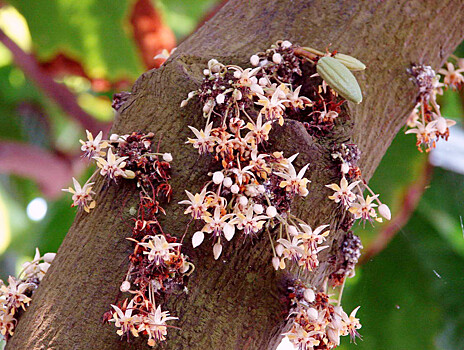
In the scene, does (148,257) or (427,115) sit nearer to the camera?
(148,257)

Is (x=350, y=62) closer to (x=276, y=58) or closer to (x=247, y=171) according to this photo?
(x=276, y=58)

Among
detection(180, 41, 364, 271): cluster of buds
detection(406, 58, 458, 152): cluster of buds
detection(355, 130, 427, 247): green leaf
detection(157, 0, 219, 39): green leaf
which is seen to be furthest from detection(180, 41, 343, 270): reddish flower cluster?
detection(157, 0, 219, 39): green leaf

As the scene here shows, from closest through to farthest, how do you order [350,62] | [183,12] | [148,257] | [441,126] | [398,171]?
[148,257] → [350,62] → [441,126] → [398,171] → [183,12]

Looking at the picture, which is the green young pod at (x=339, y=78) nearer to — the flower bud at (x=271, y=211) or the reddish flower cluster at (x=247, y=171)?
the reddish flower cluster at (x=247, y=171)

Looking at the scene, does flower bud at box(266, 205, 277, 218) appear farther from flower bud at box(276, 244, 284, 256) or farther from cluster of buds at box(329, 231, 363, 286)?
cluster of buds at box(329, 231, 363, 286)

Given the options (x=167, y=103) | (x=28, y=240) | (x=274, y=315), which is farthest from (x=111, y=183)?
(x=28, y=240)

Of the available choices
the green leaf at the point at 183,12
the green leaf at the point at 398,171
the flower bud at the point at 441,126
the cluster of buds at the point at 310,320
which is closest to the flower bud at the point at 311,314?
the cluster of buds at the point at 310,320

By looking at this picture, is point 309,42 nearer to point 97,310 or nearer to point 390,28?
point 390,28

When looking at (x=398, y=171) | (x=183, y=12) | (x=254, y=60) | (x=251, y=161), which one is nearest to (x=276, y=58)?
(x=254, y=60)
